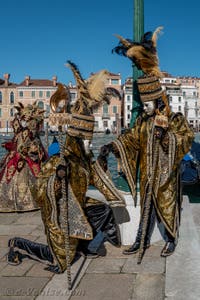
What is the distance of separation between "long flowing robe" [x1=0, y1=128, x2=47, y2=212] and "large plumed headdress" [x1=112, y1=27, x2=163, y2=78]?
3.62 m

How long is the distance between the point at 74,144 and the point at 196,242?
1.50 metres

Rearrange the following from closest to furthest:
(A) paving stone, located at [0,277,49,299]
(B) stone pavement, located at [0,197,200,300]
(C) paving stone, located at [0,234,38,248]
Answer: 1. (B) stone pavement, located at [0,197,200,300]
2. (A) paving stone, located at [0,277,49,299]
3. (C) paving stone, located at [0,234,38,248]

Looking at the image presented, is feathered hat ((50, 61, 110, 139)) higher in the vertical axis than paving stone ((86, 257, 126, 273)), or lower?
higher

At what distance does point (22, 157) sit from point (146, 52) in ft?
12.7

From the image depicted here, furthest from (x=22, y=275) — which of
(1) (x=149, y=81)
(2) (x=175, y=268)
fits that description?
(1) (x=149, y=81)

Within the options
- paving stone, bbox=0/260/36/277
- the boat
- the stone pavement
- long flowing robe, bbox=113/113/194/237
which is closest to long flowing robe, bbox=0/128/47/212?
the stone pavement

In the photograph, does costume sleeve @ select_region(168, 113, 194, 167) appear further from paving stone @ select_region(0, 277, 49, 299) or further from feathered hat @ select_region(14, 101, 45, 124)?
feathered hat @ select_region(14, 101, 45, 124)

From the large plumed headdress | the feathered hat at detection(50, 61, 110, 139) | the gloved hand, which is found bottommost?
the gloved hand

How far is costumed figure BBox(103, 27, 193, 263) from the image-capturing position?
4.54 m

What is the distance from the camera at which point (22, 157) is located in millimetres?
7770

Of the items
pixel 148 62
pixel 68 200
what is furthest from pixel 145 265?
pixel 148 62

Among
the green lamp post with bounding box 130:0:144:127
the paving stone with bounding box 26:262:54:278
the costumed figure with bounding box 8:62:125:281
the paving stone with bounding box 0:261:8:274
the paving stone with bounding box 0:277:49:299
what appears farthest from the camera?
the green lamp post with bounding box 130:0:144:127

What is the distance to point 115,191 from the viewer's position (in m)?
4.61

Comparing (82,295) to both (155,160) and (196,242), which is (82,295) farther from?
(155,160)
